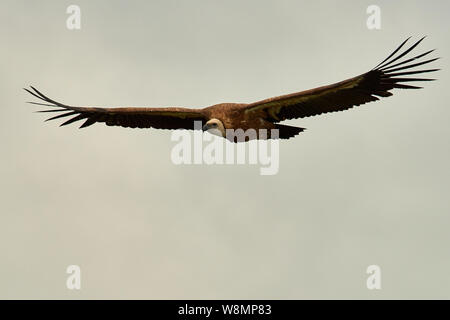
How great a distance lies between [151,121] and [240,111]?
2.42 meters

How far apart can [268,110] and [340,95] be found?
149 centimetres

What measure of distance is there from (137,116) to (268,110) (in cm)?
307

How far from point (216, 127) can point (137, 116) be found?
2.21 meters

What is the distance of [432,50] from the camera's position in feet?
47.0

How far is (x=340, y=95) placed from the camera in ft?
54.5

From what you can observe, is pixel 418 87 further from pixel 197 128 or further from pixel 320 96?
pixel 197 128

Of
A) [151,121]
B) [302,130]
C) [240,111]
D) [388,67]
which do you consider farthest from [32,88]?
[388,67]

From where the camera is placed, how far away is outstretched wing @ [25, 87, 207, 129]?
721 inches

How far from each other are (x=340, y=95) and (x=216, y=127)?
2506 millimetres

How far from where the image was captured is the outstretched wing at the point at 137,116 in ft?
60.1

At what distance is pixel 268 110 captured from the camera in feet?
56.7

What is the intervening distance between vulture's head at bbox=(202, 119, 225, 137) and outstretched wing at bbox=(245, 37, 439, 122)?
0.61 metres

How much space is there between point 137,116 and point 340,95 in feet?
15.0

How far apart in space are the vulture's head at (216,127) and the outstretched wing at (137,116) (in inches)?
27.2
